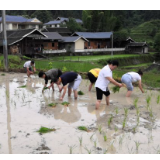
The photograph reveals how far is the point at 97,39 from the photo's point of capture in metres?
39.5

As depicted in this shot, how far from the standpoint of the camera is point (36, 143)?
402 cm

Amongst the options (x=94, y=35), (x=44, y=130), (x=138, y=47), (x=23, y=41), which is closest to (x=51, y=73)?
(x=44, y=130)

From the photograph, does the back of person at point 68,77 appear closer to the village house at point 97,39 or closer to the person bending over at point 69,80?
the person bending over at point 69,80

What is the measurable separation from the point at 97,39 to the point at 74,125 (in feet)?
117

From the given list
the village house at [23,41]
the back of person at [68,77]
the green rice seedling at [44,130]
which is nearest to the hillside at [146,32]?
the village house at [23,41]

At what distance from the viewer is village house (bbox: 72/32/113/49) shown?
38.5 meters

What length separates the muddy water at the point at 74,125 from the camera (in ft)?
12.8

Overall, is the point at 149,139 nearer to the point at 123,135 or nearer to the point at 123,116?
the point at 123,135

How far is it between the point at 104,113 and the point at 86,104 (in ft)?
3.33

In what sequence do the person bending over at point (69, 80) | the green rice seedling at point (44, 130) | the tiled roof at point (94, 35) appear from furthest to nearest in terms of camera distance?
the tiled roof at point (94, 35) < the person bending over at point (69, 80) < the green rice seedling at point (44, 130)

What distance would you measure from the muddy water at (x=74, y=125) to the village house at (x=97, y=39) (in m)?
31.4

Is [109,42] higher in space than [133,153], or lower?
higher

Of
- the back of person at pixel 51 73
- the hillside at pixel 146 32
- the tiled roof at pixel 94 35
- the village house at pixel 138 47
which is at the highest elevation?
the hillside at pixel 146 32

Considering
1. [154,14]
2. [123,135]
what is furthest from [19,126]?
[154,14]
